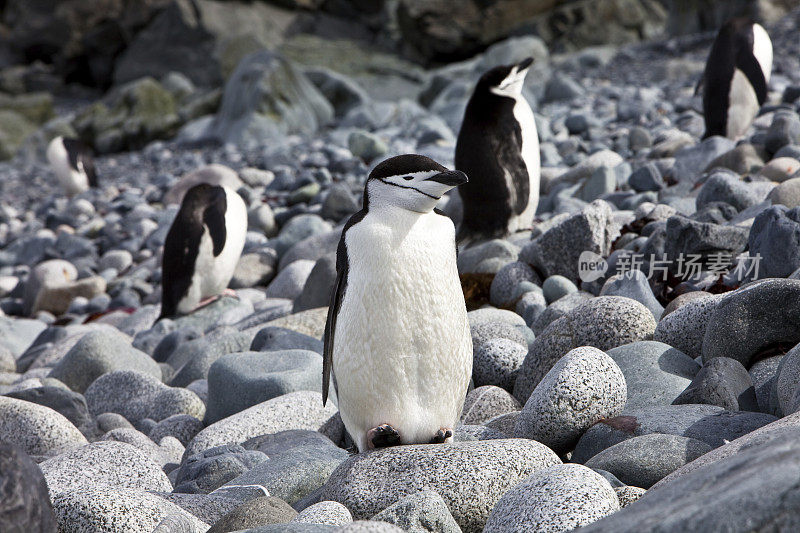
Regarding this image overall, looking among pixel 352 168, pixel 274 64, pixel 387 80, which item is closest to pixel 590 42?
pixel 387 80

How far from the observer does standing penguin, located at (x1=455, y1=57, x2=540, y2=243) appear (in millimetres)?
6633

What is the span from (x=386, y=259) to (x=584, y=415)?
872mm

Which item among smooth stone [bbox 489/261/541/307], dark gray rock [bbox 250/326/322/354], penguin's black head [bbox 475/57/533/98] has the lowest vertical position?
dark gray rock [bbox 250/326/322/354]

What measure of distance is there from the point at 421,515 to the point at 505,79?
4.93 meters

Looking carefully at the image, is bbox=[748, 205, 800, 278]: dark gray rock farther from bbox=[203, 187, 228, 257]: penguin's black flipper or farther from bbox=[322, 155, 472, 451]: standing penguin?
bbox=[203, 187, 228, 257]: penguin's black flipper

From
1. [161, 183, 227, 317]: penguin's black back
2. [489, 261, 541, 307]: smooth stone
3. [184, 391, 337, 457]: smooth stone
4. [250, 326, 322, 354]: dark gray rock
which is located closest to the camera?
[184, 391, 337, 457]: smooth stone

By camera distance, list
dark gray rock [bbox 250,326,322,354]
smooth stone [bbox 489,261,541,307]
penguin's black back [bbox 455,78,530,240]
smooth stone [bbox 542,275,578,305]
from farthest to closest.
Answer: penguin's black back [bbox 455,78,530,240] → smooth stone [bbox 489,261,541,307] → smooth stone [bbox 542,275,578,305] → dark gray rock [bbox 250,326,322,354]

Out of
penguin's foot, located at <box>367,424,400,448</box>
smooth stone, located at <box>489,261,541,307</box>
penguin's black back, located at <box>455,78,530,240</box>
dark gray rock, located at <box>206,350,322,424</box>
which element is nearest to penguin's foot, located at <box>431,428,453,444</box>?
penguin's foot, located at <box>367,424,400,448</box>

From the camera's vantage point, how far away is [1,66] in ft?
110

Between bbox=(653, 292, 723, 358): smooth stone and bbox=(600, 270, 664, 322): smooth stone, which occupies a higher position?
bbox=(653, 292, 723, 358): smooth stone

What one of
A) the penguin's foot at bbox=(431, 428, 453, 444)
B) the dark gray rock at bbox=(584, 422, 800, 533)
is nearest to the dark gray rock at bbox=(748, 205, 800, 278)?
the penguin's foot at bbox=(431, 428, 453, 444)

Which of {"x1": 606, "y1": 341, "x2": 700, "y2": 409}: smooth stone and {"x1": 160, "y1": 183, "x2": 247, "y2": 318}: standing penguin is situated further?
{"x1": 160, "y1": 183, "x2": 247, "y2": 318}: standing penguin

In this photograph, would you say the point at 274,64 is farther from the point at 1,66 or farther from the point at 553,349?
the point at 1,66

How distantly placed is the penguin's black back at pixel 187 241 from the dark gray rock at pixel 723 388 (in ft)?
15.1
